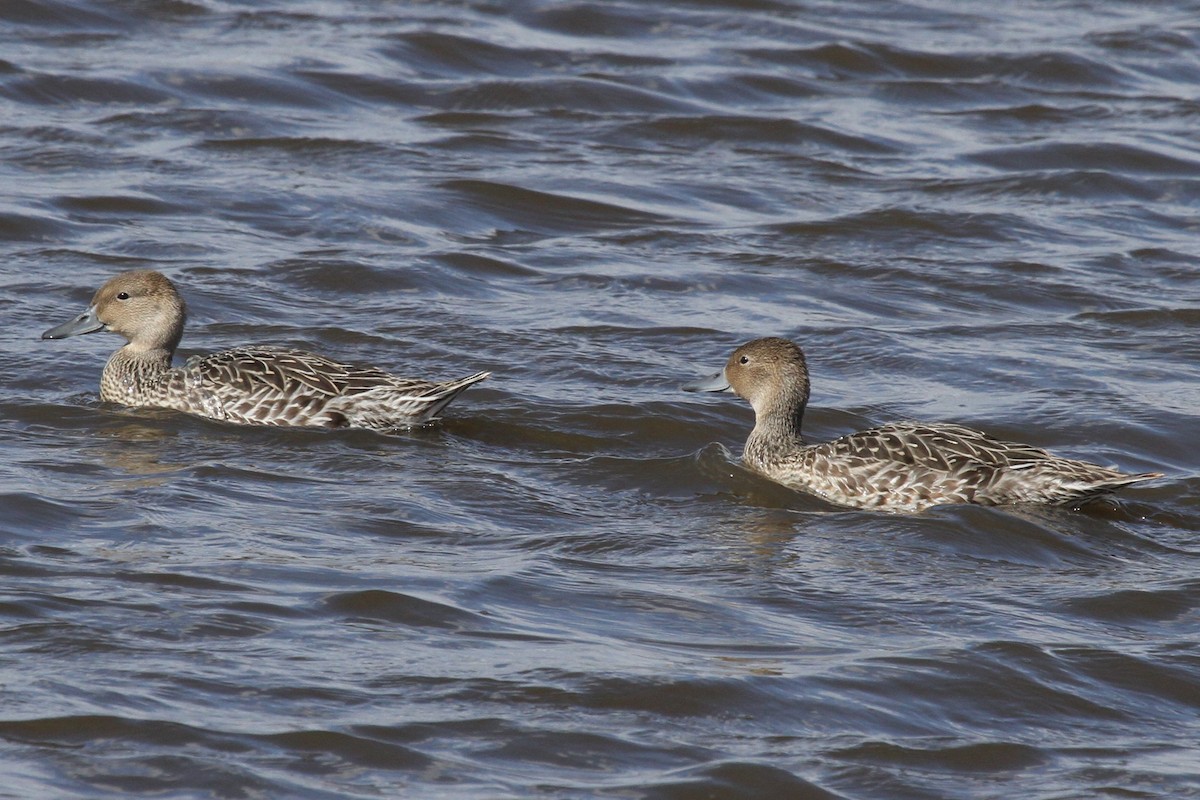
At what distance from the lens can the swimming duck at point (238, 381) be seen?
31.1 ft

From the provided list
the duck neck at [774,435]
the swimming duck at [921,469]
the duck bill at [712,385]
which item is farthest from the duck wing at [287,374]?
the swimming duck at [921,469]

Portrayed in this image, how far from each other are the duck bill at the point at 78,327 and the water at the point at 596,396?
0.36m

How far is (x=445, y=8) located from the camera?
62.6 feet

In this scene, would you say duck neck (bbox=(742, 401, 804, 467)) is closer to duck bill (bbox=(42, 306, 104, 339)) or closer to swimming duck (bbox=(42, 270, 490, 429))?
swimming duck (bbox=(42, 270, 490, 429))

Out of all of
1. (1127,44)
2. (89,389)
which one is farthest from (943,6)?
(89,389)

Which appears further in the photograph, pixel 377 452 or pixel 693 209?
pixel 693 209

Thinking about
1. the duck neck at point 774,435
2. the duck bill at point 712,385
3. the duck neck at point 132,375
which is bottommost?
the duck neck at point 132,375

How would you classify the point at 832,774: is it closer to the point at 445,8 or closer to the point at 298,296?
the point at 298,296

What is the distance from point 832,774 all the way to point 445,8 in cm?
1416

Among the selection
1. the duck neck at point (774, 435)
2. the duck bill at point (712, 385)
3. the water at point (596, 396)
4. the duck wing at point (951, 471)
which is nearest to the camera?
the water at point (596, 396)

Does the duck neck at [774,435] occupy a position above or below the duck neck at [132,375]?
above

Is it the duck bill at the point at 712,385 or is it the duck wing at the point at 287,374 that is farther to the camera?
the duck bill at the point at 712,385

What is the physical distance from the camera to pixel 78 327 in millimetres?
10203

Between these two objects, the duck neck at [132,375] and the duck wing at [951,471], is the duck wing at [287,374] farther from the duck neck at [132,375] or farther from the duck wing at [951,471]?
the duck wing at [951,471]
